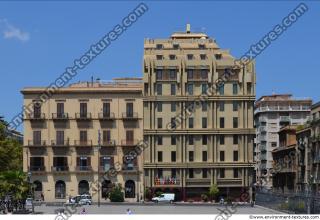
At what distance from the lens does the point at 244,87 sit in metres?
93.4

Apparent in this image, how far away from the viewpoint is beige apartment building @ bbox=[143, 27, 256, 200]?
305ft

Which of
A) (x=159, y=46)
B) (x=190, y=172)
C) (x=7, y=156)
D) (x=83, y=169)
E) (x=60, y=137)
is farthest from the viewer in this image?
(x=159, y=46)

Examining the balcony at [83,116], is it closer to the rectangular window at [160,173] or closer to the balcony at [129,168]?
the balcony at [129,168]

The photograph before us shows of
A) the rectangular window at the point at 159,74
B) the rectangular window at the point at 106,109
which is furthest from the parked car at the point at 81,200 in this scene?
the rectangular window at the point at 159,74

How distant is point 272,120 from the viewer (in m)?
147

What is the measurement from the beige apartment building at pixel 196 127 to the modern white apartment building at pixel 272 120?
53259mm

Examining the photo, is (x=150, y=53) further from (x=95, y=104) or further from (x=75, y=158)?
(x=75, y=158)

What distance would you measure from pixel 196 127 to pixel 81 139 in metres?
15.3

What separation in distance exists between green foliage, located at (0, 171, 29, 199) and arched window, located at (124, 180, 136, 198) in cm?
3088

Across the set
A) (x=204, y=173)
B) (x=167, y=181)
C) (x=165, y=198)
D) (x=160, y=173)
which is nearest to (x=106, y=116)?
(x=160, y=173)

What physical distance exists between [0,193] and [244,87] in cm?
4122

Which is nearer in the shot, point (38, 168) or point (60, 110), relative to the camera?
point (38, 168)

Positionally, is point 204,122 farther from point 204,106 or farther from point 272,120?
point 272,120

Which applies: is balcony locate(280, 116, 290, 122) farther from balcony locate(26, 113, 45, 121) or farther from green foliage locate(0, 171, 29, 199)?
green foliage locate(0, 171, 29, 199)
